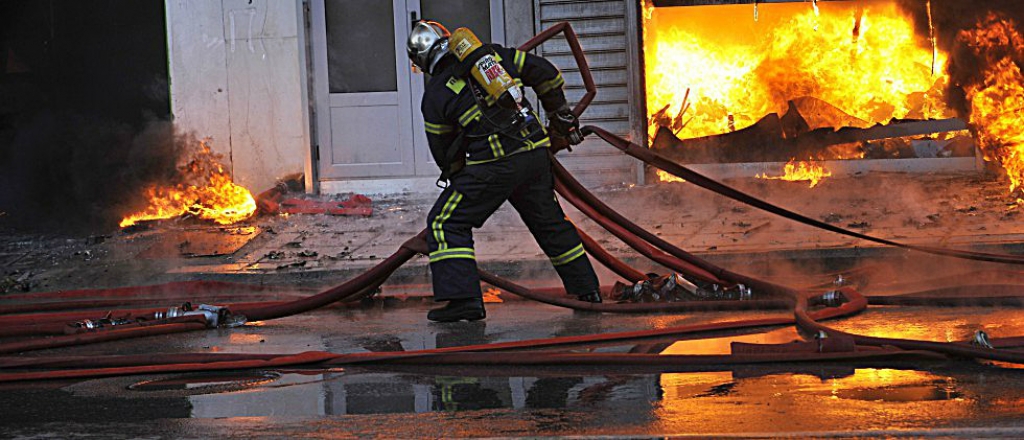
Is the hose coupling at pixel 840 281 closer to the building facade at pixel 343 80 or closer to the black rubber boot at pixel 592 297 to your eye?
the black rubber boot at pixel 592 297

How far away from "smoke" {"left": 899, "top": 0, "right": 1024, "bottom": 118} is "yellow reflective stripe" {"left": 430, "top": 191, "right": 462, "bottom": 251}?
7.11m

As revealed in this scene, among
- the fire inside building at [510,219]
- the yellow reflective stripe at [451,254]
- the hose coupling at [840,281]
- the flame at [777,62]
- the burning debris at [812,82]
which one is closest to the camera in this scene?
the fire inside building at [510,219]

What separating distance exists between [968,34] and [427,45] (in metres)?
7.92

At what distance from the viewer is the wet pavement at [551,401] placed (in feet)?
11.5

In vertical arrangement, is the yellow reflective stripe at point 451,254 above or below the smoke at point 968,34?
below

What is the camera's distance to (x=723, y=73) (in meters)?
13.9

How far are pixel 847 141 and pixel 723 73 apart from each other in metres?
1.66

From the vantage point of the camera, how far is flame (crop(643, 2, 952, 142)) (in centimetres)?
1348

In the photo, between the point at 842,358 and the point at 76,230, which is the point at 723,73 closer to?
the point at 76,230

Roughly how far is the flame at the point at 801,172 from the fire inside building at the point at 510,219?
0.03 meters

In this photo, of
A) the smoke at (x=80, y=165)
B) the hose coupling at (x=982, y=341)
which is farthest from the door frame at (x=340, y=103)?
the hose coupling at (x=982, y=341)

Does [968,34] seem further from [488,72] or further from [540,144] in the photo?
[488,72]

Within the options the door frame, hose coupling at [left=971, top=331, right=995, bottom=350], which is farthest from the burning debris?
hose coupling at [left=971, top=331, right=995, bottom=350]

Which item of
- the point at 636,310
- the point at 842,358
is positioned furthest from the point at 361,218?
the point at 842,358
